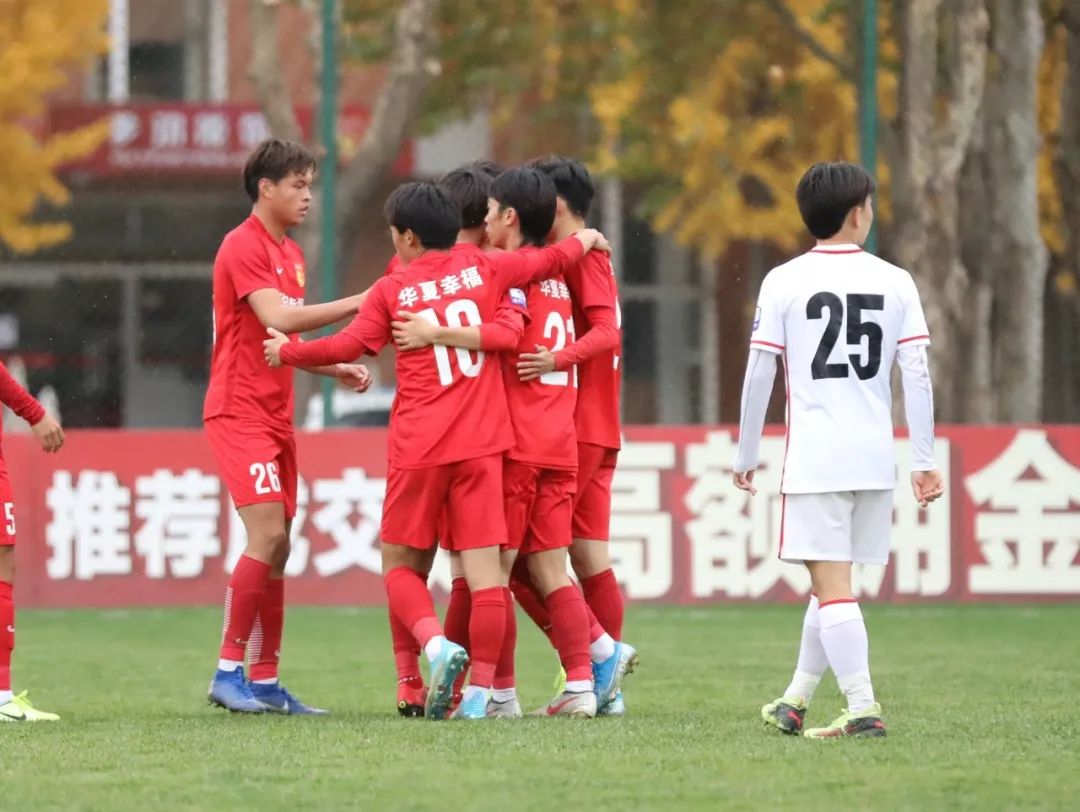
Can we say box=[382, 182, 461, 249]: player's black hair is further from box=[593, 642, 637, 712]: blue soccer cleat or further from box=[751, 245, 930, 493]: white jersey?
box=[593, 642, 637, 712]: blue soccer cleat

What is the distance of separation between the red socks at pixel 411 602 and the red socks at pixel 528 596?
0.52 metres

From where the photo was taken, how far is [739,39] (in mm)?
20438

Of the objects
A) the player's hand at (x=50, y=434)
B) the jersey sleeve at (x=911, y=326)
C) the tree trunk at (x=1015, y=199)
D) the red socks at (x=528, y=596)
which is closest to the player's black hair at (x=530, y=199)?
the red socks at (x=528, y=596)

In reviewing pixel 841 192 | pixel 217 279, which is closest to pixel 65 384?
pixel 217 279

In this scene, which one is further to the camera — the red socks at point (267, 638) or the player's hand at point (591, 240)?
the red socks at point (267, 638)

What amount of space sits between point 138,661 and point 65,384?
925 cm

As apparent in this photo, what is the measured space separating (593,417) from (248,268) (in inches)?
51.1

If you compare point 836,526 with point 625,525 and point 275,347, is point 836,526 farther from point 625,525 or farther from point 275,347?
point 625,525

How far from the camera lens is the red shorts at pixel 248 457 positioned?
749 cm

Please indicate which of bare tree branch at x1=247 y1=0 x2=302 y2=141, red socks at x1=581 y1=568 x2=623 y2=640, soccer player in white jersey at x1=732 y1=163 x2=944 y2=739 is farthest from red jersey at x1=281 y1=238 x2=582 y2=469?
bare tree branch at x1=247 y1=0 x2=302 y2=141

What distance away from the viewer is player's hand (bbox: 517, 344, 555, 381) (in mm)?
7223

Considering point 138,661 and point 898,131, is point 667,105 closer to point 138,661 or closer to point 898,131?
point 898,131

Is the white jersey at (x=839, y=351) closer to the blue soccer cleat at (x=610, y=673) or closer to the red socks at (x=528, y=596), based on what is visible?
the blue soccer cleat at (x=610, y=673)

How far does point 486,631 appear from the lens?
7098 millimetres
